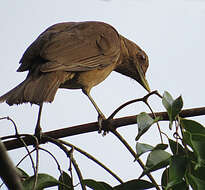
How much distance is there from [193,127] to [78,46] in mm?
2293

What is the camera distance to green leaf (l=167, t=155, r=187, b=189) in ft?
4.86

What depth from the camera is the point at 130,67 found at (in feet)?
18.3

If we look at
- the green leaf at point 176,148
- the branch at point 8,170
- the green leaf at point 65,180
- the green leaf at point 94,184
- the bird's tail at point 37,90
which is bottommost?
A: the green leaf at point 65,180

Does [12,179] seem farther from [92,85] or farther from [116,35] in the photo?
[116,35]

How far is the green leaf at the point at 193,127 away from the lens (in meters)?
1.77

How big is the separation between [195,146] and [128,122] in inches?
26.0

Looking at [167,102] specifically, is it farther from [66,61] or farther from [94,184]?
[66,61]

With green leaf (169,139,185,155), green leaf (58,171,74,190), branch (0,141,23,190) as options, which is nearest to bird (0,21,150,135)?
green leaf (58,171,74,190)

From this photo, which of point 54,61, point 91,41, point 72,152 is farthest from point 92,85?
point 72,152

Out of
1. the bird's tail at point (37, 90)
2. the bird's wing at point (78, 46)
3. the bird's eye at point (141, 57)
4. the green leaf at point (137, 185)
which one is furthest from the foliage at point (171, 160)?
the bird's eye at point (141, 57)

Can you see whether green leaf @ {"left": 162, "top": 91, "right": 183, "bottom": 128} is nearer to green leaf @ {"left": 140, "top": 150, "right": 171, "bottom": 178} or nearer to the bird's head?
green leaf @ {"left": 140, "top": 150, "right": 171, "bottom": 178}

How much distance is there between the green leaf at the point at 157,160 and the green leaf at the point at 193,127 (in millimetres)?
210

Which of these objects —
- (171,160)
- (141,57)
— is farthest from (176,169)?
(141,57)

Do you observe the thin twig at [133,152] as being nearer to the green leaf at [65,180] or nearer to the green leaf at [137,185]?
the green leaf at [137,185]
